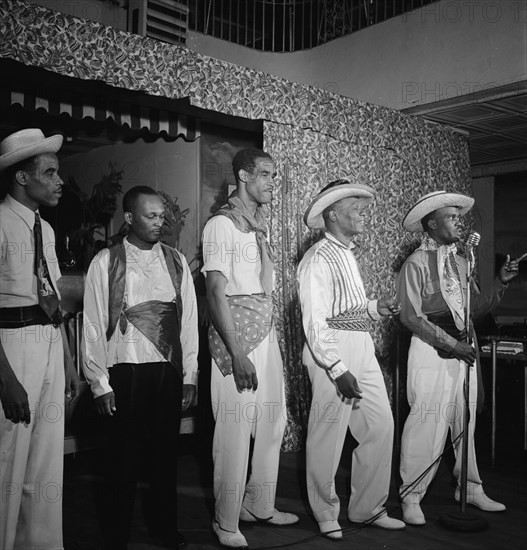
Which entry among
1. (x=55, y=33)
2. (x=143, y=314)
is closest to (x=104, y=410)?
(x=143, y=314)

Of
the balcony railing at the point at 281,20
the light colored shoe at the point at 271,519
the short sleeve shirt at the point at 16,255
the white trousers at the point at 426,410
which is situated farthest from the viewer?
the balcony railing at the point at 281,20

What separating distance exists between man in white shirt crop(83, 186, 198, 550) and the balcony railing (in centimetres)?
433

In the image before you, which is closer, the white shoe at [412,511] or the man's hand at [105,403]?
the man's hand at [105,403]

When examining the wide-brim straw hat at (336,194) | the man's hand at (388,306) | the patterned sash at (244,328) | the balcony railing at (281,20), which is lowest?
the patterned sash at (244,328)

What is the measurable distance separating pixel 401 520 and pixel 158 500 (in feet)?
4.29

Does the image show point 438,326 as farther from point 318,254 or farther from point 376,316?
point 318,254

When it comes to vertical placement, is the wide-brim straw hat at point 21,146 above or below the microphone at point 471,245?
above

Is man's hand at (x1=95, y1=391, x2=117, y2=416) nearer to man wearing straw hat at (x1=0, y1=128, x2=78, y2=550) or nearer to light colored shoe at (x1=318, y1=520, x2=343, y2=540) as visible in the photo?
man wearing straw hat at (x1=0, y1=128, x2=78, y2=550)

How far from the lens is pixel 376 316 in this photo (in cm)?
338

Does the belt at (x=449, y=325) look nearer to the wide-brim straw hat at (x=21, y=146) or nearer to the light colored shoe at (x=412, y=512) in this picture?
the light colored shoe at (x=412, y=512)

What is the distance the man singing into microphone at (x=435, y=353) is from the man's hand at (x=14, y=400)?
200cm

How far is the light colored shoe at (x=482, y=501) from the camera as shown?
11.7ft

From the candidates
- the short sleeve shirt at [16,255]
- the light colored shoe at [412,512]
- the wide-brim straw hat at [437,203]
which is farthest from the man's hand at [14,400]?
the wide-brim straw hat at [437,203]

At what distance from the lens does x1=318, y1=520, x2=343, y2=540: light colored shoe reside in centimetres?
313
